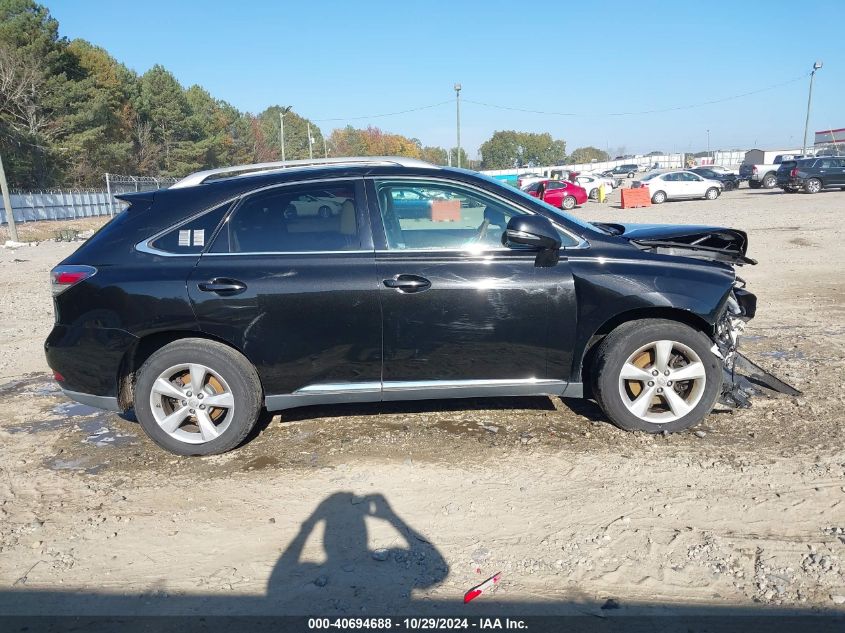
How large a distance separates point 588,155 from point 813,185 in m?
146

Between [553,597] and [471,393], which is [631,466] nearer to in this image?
[471,393]

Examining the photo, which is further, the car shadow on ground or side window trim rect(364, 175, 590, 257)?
side window trim rect(364, 175, 590, 257)

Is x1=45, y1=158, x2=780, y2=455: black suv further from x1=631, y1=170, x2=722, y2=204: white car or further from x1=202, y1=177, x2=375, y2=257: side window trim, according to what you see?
x1=631, y1=170, x2=722, y2=204: white car

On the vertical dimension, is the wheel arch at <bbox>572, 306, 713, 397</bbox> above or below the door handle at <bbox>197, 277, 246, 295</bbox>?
below

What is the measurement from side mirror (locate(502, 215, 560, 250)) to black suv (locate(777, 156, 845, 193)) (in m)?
32.0

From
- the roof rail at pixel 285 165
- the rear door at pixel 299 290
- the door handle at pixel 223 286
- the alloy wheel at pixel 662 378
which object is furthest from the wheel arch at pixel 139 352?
the alloy wheel at pixel 662 378

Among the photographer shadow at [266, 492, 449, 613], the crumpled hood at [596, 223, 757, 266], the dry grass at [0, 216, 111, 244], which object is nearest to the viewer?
the photographer shadow at [266, 492, 449, 613]

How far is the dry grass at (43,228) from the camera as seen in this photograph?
25391 millimetres

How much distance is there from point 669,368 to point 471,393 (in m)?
1.34

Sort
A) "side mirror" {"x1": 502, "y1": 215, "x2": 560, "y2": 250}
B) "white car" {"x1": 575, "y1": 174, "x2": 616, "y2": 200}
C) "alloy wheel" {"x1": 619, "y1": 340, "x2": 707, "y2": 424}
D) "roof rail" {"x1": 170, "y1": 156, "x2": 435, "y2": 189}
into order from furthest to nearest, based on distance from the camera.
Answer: "white car" {"x1": 575, "y1": 174, "x2": 616, "y2": 200} < "roof rail" {"x1": 170, "y1": 156, "x2": 435, "y2": 189} < "alloy wheel" {"x1": 619, "y1": 340, "x2": 707, "y2": 424} < "side mirror" {"x1": 502, "y1": 215, "x2": 560, "y2": 250}

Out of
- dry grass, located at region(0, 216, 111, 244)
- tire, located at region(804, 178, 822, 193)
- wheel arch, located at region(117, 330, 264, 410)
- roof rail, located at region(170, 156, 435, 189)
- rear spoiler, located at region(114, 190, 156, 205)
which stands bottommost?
dry grass, located at region(0, 216, 111, 244)

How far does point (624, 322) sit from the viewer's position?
4.25 metres

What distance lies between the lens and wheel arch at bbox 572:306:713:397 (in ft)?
13.8

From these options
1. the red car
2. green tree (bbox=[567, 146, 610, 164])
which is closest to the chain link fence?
the red car
